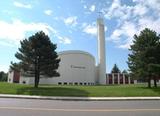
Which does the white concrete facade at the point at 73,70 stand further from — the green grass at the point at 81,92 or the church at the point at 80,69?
the green grass at the point at 81,92

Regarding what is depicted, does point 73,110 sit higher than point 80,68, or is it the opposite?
point 80,68

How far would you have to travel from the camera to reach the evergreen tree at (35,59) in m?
37.5

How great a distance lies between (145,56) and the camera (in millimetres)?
39031

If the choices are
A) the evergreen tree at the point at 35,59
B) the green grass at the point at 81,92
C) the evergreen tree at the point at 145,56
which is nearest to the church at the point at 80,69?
the evergreen tree at the point at 35,59

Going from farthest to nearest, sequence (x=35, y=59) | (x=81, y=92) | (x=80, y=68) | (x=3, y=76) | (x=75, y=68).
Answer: (x=3, y=76) → (x=80, y=68) → (x=75, y=68) → (x=35, y=59) → (x=81, y=92)

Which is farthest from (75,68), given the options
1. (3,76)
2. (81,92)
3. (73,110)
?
(73,110)

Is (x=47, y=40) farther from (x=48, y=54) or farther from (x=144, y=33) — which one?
(x=144, y=33)

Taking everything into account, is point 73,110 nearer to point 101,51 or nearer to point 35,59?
point 35,59

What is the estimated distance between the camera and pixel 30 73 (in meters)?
38.8

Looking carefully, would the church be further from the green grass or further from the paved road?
the paved road

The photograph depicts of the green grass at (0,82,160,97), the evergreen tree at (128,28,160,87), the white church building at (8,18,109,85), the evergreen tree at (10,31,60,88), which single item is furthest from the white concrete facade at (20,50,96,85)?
the green grass at (0,82,160,97)

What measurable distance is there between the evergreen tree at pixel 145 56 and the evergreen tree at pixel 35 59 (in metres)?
13.2

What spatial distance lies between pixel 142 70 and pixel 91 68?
5394 cm

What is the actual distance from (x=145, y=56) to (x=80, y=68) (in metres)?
48.6
